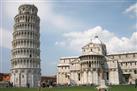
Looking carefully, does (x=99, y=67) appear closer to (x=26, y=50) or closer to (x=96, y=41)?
(x=96, y=41)

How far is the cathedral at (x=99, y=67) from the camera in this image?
71000 mm

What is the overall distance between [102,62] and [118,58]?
11.0 metres

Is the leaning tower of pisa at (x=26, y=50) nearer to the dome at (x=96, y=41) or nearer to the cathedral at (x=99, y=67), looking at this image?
the cathedral at (x=99, y=67)

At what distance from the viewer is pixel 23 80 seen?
70.6 metres

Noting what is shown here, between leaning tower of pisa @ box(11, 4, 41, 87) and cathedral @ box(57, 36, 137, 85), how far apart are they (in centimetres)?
1206

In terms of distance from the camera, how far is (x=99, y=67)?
235 ft

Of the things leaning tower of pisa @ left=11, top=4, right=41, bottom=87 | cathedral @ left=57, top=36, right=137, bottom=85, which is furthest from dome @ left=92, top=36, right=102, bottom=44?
leaning tower of pisa @ left=11, top=4, right=41, bottom=87

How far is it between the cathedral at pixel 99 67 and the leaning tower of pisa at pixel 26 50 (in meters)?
12.1

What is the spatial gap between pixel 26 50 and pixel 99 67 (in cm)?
2093

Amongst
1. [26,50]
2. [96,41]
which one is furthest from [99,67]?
[26,50]

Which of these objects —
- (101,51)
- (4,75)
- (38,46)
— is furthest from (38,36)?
(4,75)

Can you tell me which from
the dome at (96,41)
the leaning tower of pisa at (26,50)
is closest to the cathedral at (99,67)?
the dome at (96,41)

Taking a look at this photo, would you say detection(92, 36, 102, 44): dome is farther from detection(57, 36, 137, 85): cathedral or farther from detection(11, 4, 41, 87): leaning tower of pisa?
detection(11, 4, 41, 87): leaning tower of pisa

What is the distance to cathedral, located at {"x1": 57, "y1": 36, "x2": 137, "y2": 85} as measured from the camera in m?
71.0
